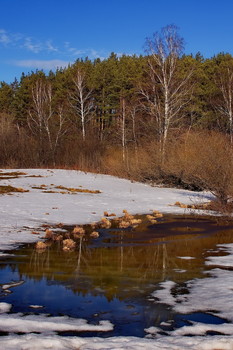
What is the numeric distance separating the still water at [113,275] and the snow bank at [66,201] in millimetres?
1485

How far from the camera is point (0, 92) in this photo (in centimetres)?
5772

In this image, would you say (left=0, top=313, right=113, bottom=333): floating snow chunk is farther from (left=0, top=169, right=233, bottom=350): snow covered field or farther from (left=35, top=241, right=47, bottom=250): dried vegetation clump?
(left=35, top=241, right=47, bottom=250): dried vegetation clump

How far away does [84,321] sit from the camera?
14.3ft

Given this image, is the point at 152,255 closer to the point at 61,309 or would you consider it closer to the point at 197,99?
the point at 61,309

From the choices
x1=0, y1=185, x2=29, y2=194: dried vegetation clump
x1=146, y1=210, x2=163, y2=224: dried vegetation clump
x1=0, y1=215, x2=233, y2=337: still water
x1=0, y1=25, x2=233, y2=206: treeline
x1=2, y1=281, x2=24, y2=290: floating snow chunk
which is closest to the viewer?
x1=0, y1=215, x2=233, y2=337: still water

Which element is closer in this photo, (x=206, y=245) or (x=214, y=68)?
(x=206, y=245)

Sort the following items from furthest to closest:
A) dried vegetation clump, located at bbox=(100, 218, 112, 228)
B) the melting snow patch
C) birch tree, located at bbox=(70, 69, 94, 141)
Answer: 1. birch tree, located at bbox=(70, 69, 94, 141)
2. dried vegetation clump, located at bbox=(100, 218, 112, 228)
3. the melting snow patch

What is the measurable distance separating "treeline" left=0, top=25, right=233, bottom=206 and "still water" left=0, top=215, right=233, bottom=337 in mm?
11741

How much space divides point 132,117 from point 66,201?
70.8ft

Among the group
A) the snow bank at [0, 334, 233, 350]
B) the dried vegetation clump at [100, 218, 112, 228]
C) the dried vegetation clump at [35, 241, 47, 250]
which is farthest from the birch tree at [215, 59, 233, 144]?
the snow bank at [0, 334, 233, 350]

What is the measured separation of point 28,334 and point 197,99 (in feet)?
128

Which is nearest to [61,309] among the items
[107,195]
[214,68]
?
[107,195]

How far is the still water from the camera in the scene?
4598 millimetres

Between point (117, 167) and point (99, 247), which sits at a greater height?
point (117, 167)
